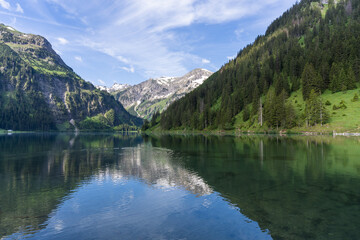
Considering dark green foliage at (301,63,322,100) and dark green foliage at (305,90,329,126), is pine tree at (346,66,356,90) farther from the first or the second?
dark green foliage at (305,90,329,126)

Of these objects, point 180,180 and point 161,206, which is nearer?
point 161,206

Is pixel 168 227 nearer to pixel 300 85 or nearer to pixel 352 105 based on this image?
pixel 352 105

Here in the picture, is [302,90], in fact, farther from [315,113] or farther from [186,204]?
[186,204]

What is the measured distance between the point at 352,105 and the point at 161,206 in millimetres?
129365

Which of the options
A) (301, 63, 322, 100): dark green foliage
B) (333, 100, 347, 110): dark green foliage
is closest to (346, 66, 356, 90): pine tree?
(301, 63, 322, 100): dark green foliage

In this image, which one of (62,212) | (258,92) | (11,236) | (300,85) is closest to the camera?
(11,236)

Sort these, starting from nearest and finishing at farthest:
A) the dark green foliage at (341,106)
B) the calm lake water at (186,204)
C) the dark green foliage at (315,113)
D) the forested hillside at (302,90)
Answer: the calm lake water at (186,204), the dark green foliage at (315,113), the dark green foliage at (341,106), the forested hillside at (302,90)

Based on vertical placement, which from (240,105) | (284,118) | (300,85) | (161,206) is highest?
(300,85)

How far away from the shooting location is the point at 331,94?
432ft


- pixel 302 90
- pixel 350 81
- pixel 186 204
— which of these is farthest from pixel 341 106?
pixel 186 204

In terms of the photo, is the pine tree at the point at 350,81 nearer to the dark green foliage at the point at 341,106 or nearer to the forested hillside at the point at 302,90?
the forested hillside at the point at 302,90

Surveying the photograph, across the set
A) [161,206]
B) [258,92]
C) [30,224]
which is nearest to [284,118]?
[258,92]

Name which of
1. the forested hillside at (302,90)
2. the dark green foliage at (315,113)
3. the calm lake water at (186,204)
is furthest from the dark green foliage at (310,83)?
the calm lake water at (186,204)

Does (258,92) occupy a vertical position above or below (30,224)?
above
